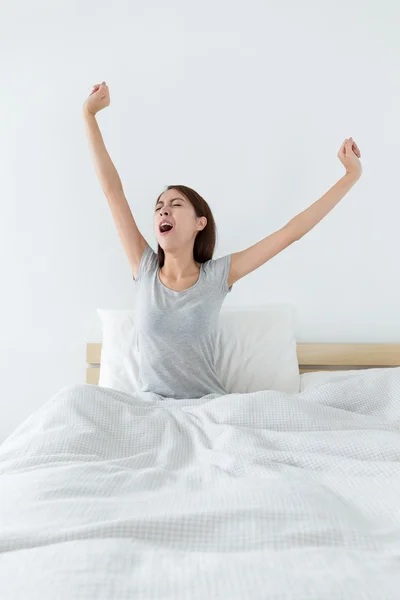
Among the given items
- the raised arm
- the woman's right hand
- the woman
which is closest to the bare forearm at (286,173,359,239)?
the woman

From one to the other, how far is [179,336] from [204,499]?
94 centimetres

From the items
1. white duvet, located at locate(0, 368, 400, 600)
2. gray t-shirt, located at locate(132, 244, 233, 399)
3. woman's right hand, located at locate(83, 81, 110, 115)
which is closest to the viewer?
white duvet, located at locate(0, 368, 400, 600)

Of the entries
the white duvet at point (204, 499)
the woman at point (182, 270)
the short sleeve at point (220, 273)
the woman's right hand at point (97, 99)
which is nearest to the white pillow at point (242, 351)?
the woman at point (182, 270)

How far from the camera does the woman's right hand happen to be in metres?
1.92

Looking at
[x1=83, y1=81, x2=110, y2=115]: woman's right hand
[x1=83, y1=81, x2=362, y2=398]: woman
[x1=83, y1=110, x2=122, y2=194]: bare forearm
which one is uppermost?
[x1=83, y1=81, x2=110, y2=115]: woman's right hand

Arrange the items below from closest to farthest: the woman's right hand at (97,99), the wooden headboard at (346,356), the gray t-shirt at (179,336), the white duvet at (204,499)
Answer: the white duvet at (204,499) → the gray t-shirt at (179,336) → the woman's right hand at (97,99) → the wooden headboard at (346,356)

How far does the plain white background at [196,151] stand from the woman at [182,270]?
39 centimetres

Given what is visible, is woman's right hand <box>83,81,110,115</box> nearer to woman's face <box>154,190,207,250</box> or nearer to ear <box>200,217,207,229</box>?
woman's face <box>154,190,207,250</box>

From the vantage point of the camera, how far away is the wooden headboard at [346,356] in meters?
2.21

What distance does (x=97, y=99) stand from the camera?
1.92 m

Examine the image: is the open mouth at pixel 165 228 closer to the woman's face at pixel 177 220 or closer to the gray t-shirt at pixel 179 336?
the woman's face at pixel 177 220

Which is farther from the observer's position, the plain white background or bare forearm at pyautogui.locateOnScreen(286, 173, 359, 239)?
the plain white background

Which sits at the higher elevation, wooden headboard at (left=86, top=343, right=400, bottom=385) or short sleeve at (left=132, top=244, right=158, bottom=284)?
short sleeve at (left=132, top=244, right=158, bottom=284)

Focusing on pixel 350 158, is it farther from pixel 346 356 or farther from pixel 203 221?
pixel 346 356
